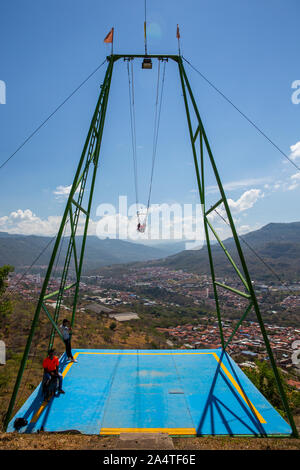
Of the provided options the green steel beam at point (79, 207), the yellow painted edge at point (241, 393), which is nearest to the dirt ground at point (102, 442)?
the yellow painted edge at point (241, 393)

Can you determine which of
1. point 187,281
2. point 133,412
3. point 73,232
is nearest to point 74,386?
point 133,412

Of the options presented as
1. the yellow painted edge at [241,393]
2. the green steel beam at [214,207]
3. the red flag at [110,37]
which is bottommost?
the yellow painted edge at [241,393]

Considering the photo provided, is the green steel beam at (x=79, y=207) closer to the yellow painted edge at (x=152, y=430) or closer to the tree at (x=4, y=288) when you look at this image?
the yellow painted edge at (x=152, y=430)

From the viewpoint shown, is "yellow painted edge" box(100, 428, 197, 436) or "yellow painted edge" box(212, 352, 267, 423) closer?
"yellow painted edge" box(100, 428, 197, 436)

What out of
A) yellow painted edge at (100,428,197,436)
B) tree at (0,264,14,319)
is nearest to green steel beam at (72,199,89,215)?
yellow painted edge at (100,428,197,436)

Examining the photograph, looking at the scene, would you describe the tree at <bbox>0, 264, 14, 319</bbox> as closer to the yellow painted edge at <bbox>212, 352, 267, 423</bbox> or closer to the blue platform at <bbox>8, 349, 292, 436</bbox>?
the blue platform at <bbox>8, 349, 292, 436</bbox>

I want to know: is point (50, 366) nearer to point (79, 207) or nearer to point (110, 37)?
point (79, 207)
